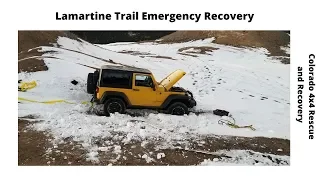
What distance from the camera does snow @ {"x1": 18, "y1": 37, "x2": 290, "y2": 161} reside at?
9.29 m

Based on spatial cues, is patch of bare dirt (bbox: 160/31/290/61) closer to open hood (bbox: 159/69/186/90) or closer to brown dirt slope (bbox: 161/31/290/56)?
brown dirt slope (bbox: 161/31/290/56)

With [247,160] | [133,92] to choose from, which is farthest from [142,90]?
[247,160]

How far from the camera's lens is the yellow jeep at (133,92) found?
9867mm

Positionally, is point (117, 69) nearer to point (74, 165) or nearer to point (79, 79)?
point (79, 79)

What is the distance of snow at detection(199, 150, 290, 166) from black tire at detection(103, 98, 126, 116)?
110 inches

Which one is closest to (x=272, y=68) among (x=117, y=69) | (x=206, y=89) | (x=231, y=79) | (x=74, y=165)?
(x=231, y=79)

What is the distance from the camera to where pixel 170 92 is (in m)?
10.2

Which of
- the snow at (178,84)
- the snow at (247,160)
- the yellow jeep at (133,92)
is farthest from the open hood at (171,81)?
the snow at (247,160)

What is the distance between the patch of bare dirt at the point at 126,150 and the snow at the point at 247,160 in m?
0.14

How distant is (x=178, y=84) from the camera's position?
492 inches

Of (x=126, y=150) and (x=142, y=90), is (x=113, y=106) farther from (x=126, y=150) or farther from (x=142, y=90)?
(x=126, y=150)

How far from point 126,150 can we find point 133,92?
1.95 m

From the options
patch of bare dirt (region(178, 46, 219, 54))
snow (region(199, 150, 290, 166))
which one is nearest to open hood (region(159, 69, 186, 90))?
snow (region(199, 150, 290, 166))

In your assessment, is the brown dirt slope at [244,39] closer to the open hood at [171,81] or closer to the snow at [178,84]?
the snow at [178,84]
